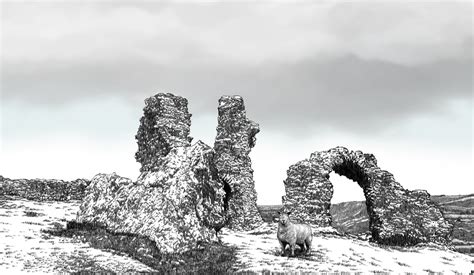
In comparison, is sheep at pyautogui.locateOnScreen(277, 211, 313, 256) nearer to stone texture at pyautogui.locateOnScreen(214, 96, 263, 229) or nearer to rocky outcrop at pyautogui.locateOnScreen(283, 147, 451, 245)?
rocky outcrop at pyautogui.locateOnScreen(283, 147, 451, 245)

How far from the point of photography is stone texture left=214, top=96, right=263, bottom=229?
120 feet

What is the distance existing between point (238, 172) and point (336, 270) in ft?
65.4

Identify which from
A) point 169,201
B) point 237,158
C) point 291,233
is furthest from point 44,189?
point 291,233

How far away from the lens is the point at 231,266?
1797cm

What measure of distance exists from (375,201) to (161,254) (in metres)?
17.7

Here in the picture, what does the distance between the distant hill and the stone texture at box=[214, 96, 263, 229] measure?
23.6m

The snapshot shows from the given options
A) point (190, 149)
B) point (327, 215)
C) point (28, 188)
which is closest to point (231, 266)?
point (190, 149)

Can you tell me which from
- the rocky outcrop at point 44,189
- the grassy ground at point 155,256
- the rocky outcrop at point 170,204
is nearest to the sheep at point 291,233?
the grassy ground at point 155,256

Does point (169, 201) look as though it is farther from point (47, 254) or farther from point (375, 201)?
point (375, 201)

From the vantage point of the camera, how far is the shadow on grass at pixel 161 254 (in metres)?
17.7

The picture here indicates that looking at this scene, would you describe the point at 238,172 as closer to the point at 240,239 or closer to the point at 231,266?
the point at 240,239

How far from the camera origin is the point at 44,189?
39.6 metres

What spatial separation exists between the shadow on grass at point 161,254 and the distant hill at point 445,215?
40.2 m

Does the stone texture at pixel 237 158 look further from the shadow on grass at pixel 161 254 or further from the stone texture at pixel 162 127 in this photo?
the shadow on grass at pixel 161 254
